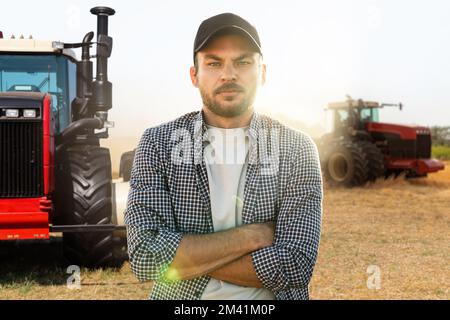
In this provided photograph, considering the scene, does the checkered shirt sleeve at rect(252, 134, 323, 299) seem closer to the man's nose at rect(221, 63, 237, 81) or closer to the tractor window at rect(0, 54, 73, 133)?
the man's nose at rect(221, 63, 237, 81)

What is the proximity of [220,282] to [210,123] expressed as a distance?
503 mm

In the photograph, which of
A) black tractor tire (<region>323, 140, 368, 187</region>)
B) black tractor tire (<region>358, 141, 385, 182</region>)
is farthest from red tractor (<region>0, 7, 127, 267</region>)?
black tractor tire (<region>358, 141, 385, 182</region>)

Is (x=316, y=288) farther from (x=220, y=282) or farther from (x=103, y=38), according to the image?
(x=220, y=282)

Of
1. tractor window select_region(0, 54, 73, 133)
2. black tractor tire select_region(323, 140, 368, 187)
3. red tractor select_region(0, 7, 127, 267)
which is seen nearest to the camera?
red tractor select_region(0, 7, 127, 267)

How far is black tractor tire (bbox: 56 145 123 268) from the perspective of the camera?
5.96m

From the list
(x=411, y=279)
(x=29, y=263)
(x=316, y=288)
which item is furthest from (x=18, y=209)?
(x=411, y=279)

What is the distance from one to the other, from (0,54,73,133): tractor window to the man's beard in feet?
15.9

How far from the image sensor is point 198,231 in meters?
1.99

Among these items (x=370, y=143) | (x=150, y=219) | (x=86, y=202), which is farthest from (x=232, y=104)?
(x=370, y=143)

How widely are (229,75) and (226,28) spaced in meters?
0.14

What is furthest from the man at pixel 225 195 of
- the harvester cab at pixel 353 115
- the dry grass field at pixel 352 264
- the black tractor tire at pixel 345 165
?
the harvester cab at pixel 353 115

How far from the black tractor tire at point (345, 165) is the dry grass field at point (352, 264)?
386cm

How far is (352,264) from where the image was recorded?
6.95 meters

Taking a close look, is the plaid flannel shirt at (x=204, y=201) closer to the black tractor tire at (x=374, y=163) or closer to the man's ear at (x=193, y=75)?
the man's ear at (x=193, y=75)
